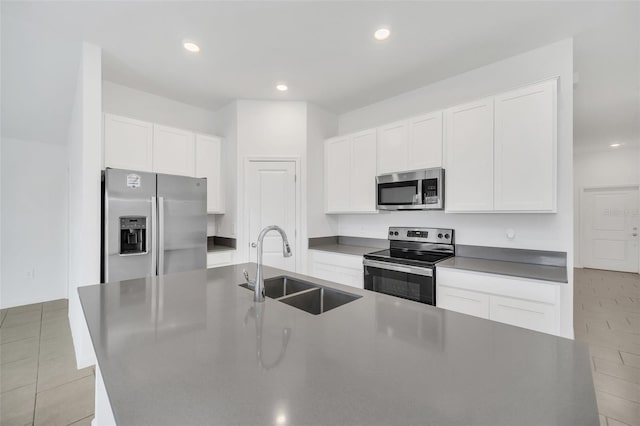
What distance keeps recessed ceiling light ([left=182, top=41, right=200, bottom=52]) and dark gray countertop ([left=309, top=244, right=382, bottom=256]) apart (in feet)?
8.06


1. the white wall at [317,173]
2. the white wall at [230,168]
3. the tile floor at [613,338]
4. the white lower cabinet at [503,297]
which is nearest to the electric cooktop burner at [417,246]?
the white lower cabinet at [503,297]

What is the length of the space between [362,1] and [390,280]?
7.59ft

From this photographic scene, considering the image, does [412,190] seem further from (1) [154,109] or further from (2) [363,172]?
(1) [154,109]

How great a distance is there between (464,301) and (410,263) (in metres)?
0.53

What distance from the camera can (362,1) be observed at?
197 cm

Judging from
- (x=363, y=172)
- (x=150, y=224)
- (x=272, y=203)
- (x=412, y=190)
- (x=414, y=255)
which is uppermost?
(x=363, y=172)

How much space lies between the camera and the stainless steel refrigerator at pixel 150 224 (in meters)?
2.50

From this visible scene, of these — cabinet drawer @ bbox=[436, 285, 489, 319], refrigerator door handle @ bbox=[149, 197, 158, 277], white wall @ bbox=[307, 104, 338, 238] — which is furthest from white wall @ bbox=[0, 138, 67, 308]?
cabinet drawer @ bbox=[436, 285, 489, 319]

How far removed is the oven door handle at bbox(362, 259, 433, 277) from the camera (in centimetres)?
250

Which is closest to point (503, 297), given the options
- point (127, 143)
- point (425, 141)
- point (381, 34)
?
point (425, 141)

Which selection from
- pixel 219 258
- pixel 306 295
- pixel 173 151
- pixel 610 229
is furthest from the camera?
pixel 610 229

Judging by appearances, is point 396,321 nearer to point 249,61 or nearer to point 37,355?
point 249,61

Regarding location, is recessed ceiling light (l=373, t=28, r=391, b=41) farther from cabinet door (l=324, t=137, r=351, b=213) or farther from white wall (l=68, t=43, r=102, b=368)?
white wall (l=68, t=43, r=102, b=368)

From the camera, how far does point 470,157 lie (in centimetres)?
261
